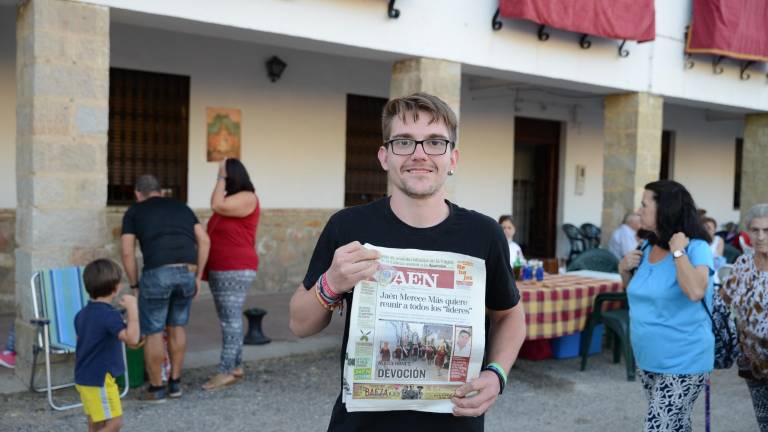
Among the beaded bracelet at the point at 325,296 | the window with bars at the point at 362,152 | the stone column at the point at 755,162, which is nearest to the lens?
the beaded bracelet at the point at 325,296

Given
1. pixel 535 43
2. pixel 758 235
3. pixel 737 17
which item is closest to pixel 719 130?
pixel 737 17

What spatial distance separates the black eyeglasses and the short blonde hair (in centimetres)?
5

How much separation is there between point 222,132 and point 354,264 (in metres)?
7.59

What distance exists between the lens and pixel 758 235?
11.8ft

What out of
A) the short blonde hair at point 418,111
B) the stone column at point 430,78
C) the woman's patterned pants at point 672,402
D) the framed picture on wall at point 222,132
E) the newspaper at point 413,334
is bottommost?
the woman's patterned pants at point 672,402

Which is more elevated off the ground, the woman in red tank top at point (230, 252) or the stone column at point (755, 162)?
the stone column at point (755, 162)

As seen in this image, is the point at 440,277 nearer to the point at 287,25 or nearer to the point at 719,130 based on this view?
the point at 287,25

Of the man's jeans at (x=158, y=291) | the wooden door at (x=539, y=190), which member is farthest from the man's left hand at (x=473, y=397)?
the wooden door at (x=539, y=190)

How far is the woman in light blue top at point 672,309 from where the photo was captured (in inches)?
133

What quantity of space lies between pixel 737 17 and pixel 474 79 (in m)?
3.79

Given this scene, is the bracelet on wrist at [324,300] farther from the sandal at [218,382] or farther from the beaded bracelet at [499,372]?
the sandal at [218,382]

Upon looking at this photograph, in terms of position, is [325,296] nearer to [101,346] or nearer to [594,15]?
[101,346]

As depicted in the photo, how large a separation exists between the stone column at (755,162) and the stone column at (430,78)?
21.5 ft

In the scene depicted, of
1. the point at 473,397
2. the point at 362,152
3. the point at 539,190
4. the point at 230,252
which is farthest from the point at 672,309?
the point at 539,190
